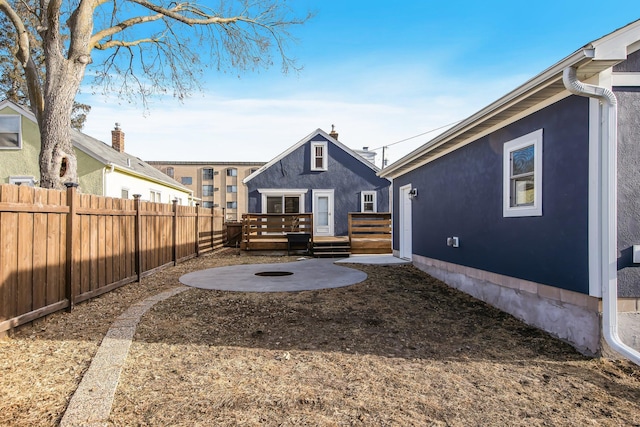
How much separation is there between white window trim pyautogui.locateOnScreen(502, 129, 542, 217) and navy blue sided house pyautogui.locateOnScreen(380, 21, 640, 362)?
16mm

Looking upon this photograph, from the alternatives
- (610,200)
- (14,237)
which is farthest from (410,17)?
(14,237)

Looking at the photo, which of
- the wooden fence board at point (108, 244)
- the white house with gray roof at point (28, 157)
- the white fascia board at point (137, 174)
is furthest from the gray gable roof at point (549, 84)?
the white house with gray roof at point (28, 157)

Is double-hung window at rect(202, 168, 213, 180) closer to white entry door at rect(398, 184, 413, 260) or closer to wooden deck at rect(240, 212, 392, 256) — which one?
wooden deck at rect(240, 212, 392, 256)

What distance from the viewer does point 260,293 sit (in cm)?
686

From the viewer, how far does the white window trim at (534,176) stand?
5.04 metres

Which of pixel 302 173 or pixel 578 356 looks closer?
pixel 578 356

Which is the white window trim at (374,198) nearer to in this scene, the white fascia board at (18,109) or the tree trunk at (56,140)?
the tree trunk at (56,140)

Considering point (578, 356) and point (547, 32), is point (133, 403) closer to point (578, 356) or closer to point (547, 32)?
point (578, 356)

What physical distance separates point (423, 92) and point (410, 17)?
16.6 ft

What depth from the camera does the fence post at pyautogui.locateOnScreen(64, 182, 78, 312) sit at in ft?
17.8

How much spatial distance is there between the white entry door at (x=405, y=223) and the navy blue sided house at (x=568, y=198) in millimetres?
4389

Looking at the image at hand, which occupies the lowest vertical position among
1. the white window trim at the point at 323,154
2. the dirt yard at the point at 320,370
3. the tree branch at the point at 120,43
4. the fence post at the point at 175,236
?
the dirt yard at the point at 320,370

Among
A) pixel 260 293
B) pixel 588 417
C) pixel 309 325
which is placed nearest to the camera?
pixel 588 417

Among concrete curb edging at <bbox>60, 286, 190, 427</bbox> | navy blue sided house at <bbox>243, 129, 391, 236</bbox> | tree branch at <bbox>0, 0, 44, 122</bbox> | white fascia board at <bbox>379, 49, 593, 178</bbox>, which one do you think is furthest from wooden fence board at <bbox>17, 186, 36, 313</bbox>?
navy blue sided house at <bbox>243, 129, 391, 236</bbox>
